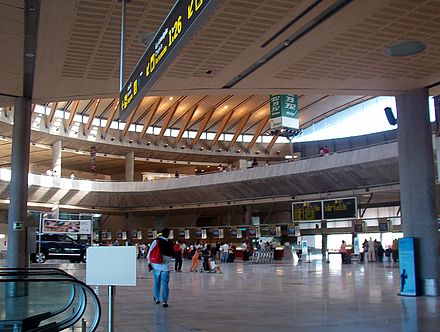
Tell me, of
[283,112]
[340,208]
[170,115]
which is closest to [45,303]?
[340,208]

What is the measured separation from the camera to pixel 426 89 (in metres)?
13.1

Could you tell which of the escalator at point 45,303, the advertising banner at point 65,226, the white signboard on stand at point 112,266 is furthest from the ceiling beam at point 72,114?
the white signboard on stand at point 112,266

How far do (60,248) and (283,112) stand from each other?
56.9ft

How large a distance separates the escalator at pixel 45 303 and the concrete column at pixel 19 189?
89 centimetres

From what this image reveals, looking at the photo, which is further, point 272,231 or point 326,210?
point 272,231

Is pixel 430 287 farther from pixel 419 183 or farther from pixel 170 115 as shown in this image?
pixel 170 115

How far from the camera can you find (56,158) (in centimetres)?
4475

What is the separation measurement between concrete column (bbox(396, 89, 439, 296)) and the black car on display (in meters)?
25.0

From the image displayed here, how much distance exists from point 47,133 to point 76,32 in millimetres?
34797

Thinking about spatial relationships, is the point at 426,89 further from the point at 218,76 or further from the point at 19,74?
the point at 19,74

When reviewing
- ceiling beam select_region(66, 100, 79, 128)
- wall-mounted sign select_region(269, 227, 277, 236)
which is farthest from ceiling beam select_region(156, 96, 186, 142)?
wall-mounted sign select_region(269, 227, 277, 236)

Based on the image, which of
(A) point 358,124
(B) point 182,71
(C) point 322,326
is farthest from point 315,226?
(C) point 322,326

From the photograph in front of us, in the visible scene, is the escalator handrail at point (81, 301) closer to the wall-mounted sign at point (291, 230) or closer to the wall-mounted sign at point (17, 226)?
the wall-mounted sign at point (17, 226)

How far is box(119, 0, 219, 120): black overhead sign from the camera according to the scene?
4.32m
